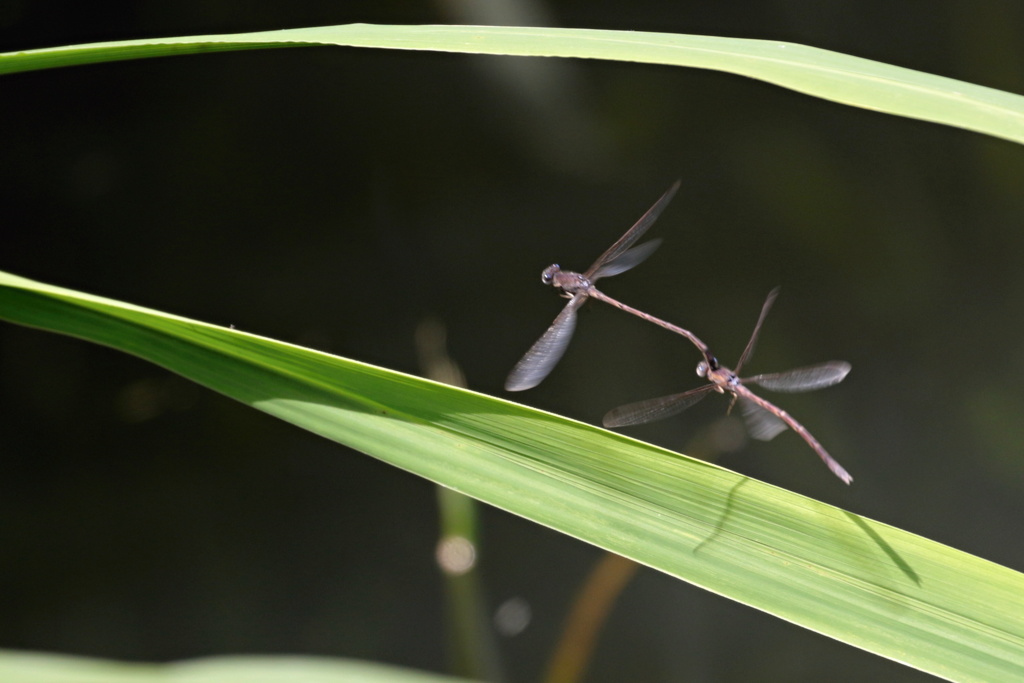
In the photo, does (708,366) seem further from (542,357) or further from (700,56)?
(700,56)

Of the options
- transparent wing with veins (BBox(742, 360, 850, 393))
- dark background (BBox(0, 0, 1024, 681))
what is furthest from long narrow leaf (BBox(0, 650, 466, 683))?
dark background (BBox(0, 0, 1024, 681))

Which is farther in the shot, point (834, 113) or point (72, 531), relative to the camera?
point (72, 531)

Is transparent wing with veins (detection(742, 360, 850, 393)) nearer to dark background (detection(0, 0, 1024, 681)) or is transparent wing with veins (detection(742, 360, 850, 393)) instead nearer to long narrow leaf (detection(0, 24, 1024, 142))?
long narrow leaf (detection(0, 24, 1024, 142))

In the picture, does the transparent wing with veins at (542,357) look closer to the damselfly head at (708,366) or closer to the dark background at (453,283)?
the damselfly head at (708,366)

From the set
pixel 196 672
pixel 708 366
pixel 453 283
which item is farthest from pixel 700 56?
pixel 453 283

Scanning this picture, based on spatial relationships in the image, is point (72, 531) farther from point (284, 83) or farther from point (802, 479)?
point (802, 479)

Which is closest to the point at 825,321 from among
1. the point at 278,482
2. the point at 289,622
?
the point at 278,482
